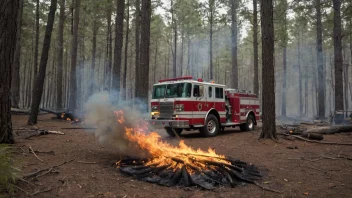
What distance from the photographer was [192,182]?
4879 millimetres

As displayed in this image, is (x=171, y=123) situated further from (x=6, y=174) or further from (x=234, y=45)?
(x=234, y=45)

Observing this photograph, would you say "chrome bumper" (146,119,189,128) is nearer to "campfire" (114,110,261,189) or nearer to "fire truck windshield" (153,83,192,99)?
"fire truck windshield" (153,83,192,99)

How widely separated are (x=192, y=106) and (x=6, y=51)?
7.99m

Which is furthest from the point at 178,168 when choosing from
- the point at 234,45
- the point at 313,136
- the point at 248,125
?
the point at 234,45

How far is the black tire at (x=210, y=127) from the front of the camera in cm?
1238

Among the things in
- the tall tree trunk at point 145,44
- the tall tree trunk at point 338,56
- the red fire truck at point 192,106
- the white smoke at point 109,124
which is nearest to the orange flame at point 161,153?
the white smoke at point 109,124

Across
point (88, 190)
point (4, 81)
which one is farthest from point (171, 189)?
point (4, 81)

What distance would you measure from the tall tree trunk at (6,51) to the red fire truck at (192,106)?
17.8 feet

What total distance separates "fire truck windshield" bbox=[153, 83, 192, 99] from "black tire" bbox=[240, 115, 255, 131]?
6039 mm

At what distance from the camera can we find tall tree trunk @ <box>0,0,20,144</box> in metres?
6.60

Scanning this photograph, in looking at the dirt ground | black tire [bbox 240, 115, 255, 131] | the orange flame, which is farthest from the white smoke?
black tire [bbox 240, 115, 255, 131]

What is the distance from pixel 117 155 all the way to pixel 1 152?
3.72 meters

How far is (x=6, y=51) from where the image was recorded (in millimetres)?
6695

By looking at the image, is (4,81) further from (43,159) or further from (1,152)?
(1,152)
